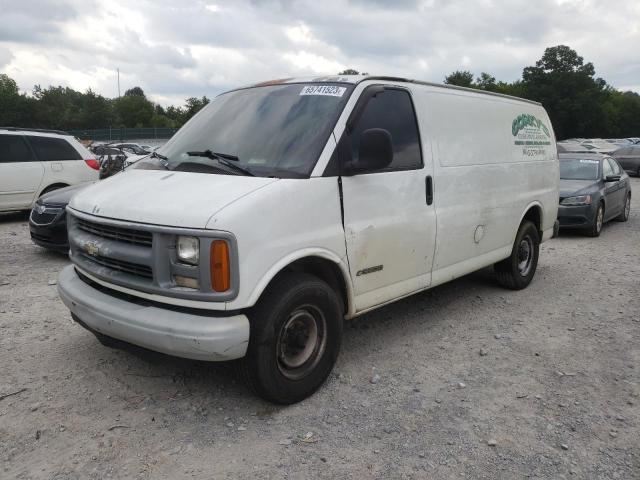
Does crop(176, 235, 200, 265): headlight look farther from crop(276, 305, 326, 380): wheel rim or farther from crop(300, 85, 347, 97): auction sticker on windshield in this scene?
crop(300, 85, 347, 97): auction sticker on windshield

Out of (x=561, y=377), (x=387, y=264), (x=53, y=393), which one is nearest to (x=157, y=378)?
(x=53, y=393)

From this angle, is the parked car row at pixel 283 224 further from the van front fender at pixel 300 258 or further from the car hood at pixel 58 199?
the car hood at pixel 58 199

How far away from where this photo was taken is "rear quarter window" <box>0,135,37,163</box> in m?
10.2

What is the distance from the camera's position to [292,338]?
3.60 meters

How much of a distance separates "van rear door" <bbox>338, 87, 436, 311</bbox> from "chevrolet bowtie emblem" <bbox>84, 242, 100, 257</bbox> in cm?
161

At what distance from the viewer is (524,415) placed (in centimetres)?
352

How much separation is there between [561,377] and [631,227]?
8.84 metres

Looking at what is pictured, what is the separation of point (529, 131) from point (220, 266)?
4572 mm

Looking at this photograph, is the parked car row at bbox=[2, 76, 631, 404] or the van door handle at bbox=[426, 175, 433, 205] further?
the van door handle at bbox=[426, 175, 433, 205]

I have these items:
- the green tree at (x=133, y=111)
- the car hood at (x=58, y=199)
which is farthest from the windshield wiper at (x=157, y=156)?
the green tree at (x=133, y=111)

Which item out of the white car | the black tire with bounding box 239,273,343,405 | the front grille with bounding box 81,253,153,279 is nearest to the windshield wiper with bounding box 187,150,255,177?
the black tire with bounding box 239,273,343,405

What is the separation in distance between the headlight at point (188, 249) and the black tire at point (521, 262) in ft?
13.2

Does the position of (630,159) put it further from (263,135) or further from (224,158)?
(224,158)

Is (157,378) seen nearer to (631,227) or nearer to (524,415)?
(524,415)
